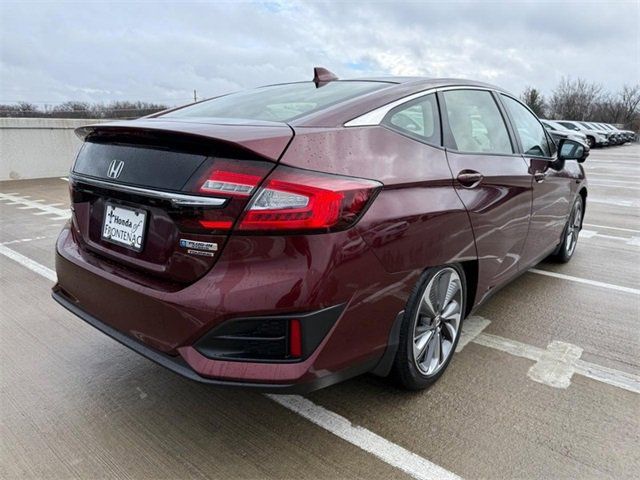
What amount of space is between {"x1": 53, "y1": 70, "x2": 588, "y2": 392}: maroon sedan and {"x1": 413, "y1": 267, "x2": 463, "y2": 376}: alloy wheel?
0.01 metres

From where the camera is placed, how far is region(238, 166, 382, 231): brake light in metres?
1.80

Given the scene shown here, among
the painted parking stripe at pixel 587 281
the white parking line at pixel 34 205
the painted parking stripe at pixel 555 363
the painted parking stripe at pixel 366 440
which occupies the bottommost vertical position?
the white parking line at pixel 34 205

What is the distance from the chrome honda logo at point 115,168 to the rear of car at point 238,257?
23 millimetres

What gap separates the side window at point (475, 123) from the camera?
2.76 metres

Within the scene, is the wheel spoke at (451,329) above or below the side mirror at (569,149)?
below

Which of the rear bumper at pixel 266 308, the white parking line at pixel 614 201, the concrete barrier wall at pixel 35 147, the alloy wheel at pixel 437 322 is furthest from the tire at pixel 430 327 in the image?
the concrete barrier wall at pixel 35 147

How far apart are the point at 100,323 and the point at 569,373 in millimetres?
Result: 2568

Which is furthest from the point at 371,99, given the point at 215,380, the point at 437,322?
the point at 215,380

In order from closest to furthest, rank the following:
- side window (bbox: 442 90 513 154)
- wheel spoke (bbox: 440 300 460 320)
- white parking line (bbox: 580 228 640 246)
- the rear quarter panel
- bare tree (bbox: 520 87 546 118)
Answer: the rear quarter panel, wheel spoke (bbox: 440 300 460 320), side window (bbox: 442 90 513 154), white parking line (bbox: 580 228 640 246), bare tree (bbox: 520 87 546 118)

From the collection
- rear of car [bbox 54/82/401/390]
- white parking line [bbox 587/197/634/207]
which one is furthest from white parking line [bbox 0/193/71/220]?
white parking line [bbox 587/197/634/207]

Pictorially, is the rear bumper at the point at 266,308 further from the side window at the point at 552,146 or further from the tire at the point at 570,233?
the tire at the point at 570,233

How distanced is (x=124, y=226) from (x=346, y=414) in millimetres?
1393

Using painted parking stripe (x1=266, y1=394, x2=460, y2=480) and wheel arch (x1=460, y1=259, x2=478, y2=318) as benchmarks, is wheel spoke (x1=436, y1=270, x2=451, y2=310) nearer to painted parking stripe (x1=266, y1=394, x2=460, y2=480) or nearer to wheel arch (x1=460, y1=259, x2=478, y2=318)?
wheel arch (x1=460, y1=259, x2=478, y2=318)

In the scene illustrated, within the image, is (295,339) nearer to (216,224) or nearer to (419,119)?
(216,224)
